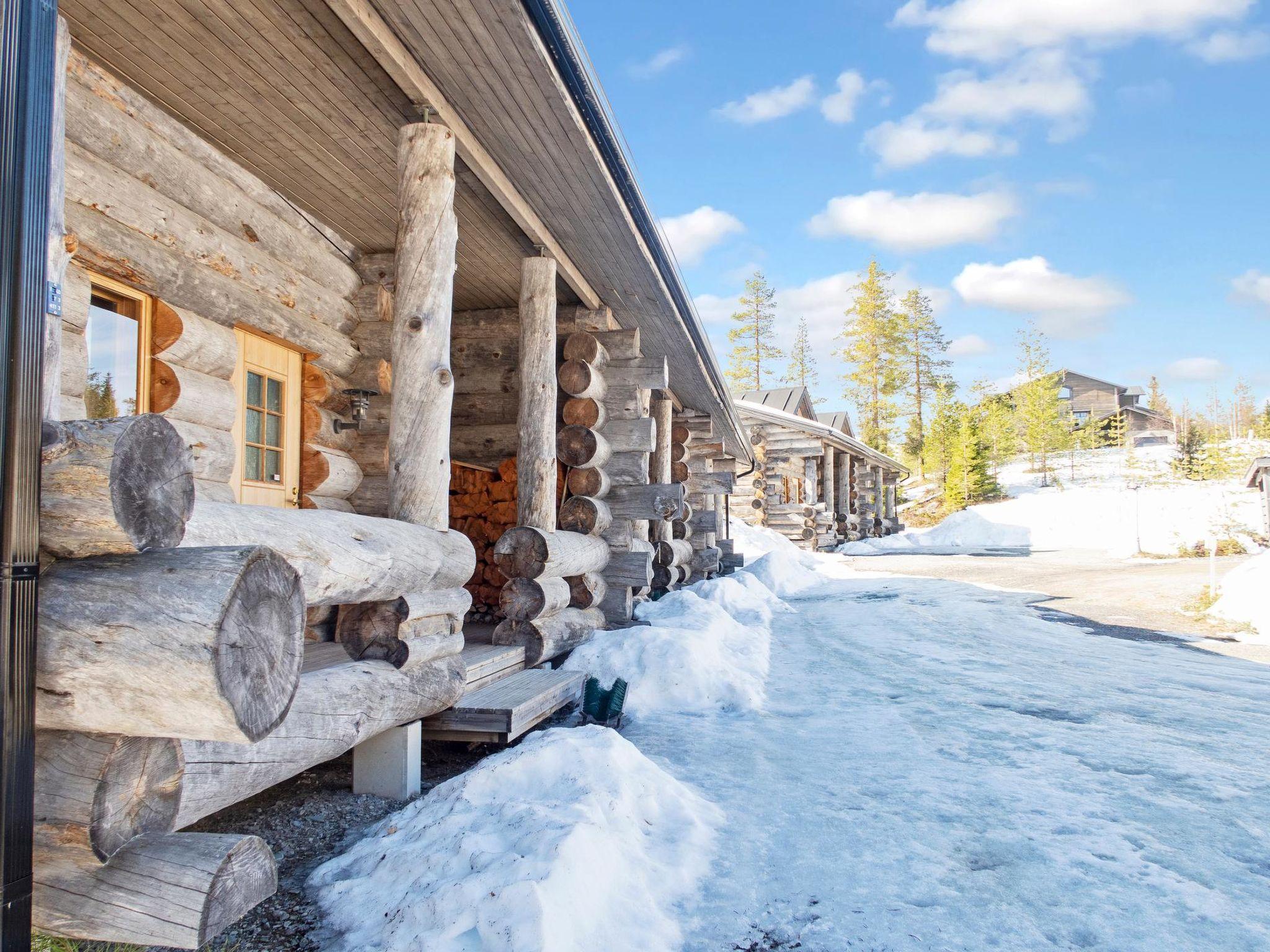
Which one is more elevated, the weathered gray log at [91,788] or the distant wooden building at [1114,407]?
the distant wooden building at [1114,407]

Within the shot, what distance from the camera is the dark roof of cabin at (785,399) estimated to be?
2580 centimetres

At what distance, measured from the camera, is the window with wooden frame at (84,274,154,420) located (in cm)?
424

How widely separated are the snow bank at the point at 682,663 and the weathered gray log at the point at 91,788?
12.2 feet

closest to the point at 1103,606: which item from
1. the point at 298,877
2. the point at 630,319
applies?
the point at 630,319

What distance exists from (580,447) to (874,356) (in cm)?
3971

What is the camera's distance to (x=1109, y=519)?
27.4 metres

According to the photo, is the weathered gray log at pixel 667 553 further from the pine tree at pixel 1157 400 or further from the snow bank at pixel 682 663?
the pine tree at pixel 1157 400

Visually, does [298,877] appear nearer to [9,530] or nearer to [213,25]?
[9,530]

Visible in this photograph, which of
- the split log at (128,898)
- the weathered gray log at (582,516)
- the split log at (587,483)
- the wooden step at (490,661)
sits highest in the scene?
the split log at (587,483)

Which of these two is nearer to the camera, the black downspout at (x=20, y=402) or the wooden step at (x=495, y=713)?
the black downspout at (x=20, y=402)

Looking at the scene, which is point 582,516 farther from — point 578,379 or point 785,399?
point 785,399

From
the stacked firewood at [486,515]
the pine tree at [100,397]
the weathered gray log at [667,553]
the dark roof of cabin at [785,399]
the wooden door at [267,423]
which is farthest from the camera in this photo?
the dark roof of cabin at [785,399]

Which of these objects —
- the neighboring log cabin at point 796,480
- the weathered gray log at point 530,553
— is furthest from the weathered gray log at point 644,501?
the neighboring log cabin at point 796,480

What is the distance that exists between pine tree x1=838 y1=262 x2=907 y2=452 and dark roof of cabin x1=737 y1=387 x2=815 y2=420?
16.5 metres
